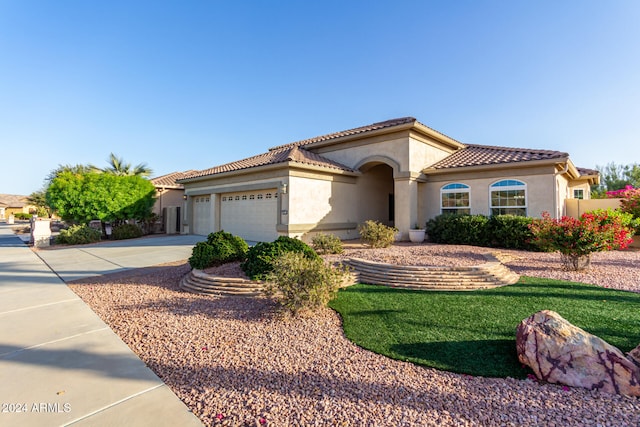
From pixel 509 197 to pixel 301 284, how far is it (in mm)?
12438

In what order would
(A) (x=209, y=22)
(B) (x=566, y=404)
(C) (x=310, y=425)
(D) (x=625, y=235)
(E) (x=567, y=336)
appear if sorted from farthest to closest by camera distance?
(A) (x=209, y=22)
(D) (x=625, y=235)
(E) (x=567, y=336)
(B) (x=566, y=404)
(C) (x=310, y=425)

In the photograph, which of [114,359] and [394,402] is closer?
[394,402]

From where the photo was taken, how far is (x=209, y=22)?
13.3 metres

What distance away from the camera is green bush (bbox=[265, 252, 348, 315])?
555 cm

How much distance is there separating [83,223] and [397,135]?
20038mm

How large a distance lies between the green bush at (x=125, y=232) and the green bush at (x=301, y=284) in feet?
60.8

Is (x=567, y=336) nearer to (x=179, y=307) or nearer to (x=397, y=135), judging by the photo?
(x=179, y=307)

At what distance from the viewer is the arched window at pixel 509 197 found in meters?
13.7

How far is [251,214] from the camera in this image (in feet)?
54.4

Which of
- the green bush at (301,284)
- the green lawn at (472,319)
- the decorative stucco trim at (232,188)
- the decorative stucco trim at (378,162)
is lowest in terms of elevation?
the green lawn at (472,319)

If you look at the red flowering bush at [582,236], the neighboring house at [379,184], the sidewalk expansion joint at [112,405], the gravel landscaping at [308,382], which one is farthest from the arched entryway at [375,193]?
the sidewalk expansion joint at [112,405]

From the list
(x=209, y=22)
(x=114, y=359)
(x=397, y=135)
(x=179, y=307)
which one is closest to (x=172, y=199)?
(x=209, y=22)

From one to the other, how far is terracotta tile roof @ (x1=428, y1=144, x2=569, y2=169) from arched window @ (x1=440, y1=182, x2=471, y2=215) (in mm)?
1081

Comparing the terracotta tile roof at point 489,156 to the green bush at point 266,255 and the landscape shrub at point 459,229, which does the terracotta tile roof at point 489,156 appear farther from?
the green bush at point 266,255
